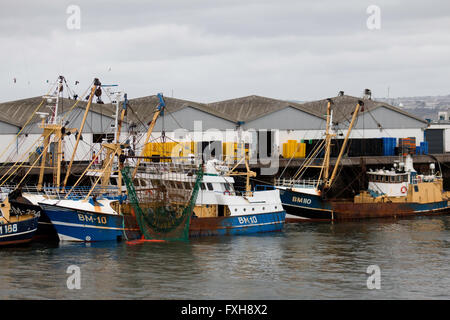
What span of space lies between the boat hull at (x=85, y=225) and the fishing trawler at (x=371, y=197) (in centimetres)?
1169

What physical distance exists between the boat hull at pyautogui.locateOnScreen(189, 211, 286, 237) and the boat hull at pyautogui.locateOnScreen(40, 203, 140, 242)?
352 cm

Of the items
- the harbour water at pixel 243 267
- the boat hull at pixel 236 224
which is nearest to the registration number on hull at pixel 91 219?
the harbour water at pixel 243 267

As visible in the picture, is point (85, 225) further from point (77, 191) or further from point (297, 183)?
point (297, 183)

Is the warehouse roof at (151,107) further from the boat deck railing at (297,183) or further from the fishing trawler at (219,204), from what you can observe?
the fishing trawler at (219,204)

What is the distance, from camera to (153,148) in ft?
138

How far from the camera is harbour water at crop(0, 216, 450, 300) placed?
22734mm

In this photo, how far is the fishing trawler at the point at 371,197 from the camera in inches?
1594

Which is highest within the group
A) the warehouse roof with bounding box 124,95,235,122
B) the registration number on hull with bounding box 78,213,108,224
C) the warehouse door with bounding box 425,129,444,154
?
the warehouse roof with bounding box 124,95,235,122

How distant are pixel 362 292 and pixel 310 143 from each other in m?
29.7

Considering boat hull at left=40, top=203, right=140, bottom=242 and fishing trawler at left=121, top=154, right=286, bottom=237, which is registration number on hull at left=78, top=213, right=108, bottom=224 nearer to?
boat hull at left=40, top=203, right=140, bottom=242

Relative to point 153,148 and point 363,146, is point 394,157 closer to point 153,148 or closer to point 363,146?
point 363,146

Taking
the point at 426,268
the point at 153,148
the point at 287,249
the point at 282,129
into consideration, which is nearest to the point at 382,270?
the point at 426,268

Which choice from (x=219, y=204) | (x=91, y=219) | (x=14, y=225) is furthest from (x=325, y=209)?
(x=14, y=225)

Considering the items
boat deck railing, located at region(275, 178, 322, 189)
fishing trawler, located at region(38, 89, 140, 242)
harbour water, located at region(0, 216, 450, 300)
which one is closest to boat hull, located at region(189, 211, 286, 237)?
harbour water, located at region(0, 216, 450, 300)
